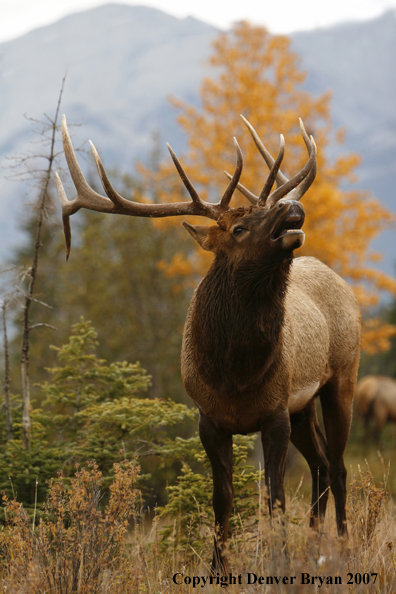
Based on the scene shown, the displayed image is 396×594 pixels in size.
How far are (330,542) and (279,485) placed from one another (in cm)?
87

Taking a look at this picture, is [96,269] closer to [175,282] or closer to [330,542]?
[175,282]

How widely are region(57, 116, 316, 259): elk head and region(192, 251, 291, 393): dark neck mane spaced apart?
132 millimetres

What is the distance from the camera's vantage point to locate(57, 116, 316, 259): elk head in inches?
119

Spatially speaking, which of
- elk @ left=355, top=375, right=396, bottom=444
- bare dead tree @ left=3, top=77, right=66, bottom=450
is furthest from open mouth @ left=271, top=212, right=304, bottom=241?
elk @ left=355, top=375, right=396, bottom=444

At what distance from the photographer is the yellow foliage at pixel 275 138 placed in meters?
11.9

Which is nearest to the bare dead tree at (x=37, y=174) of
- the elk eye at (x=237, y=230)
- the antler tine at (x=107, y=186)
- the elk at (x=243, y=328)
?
the elk at (x=243, y=328)

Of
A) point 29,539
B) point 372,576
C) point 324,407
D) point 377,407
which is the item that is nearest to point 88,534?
point 29,539

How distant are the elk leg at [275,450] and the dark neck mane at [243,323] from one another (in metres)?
0.28

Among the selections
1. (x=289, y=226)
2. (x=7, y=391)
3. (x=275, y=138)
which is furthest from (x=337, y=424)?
(x=275, y=138)

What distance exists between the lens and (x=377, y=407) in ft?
53.8

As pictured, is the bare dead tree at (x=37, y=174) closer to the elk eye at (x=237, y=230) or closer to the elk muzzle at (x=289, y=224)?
the elk eye at (x=237, y=230)

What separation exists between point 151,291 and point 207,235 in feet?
43.4

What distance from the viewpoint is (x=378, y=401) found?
1634cm

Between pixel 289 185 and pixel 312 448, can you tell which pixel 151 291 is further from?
pixel 289 185
